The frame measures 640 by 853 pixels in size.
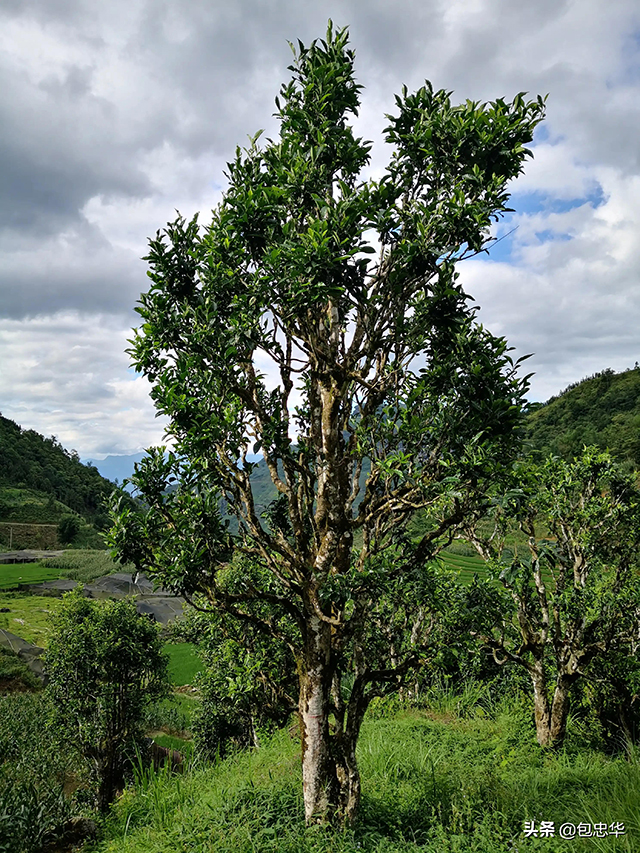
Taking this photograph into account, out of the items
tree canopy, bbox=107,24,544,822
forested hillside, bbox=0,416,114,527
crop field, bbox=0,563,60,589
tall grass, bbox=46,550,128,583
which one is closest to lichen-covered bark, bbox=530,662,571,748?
tree canopy, bbox=107,24,544,822

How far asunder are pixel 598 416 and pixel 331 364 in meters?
91.9

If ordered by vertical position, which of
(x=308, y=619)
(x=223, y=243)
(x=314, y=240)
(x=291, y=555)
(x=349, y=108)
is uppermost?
(x=349, y=108)

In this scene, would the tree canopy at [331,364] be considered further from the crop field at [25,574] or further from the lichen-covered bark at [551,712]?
the crop field at [25,574]

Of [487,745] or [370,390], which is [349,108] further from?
[487,745]

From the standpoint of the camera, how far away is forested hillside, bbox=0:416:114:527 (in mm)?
89938

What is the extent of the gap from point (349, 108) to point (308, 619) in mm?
6778

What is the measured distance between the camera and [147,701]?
1580 cm

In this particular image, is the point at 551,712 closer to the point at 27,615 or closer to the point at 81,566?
the point at 27,615

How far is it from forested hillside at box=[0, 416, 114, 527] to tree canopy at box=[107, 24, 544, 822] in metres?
87.0

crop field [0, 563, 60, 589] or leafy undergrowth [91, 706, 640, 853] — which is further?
crop field [0, 563, 60, 589]

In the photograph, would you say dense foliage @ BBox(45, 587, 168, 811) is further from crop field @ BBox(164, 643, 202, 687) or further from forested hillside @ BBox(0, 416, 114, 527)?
forested hillside @ BBox(0, 416, 114, 527)

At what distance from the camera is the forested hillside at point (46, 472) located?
295ft

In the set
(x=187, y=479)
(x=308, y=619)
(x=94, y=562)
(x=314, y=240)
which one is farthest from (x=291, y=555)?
(x=94, y=562)

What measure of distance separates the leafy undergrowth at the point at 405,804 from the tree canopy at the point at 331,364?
0.85m
